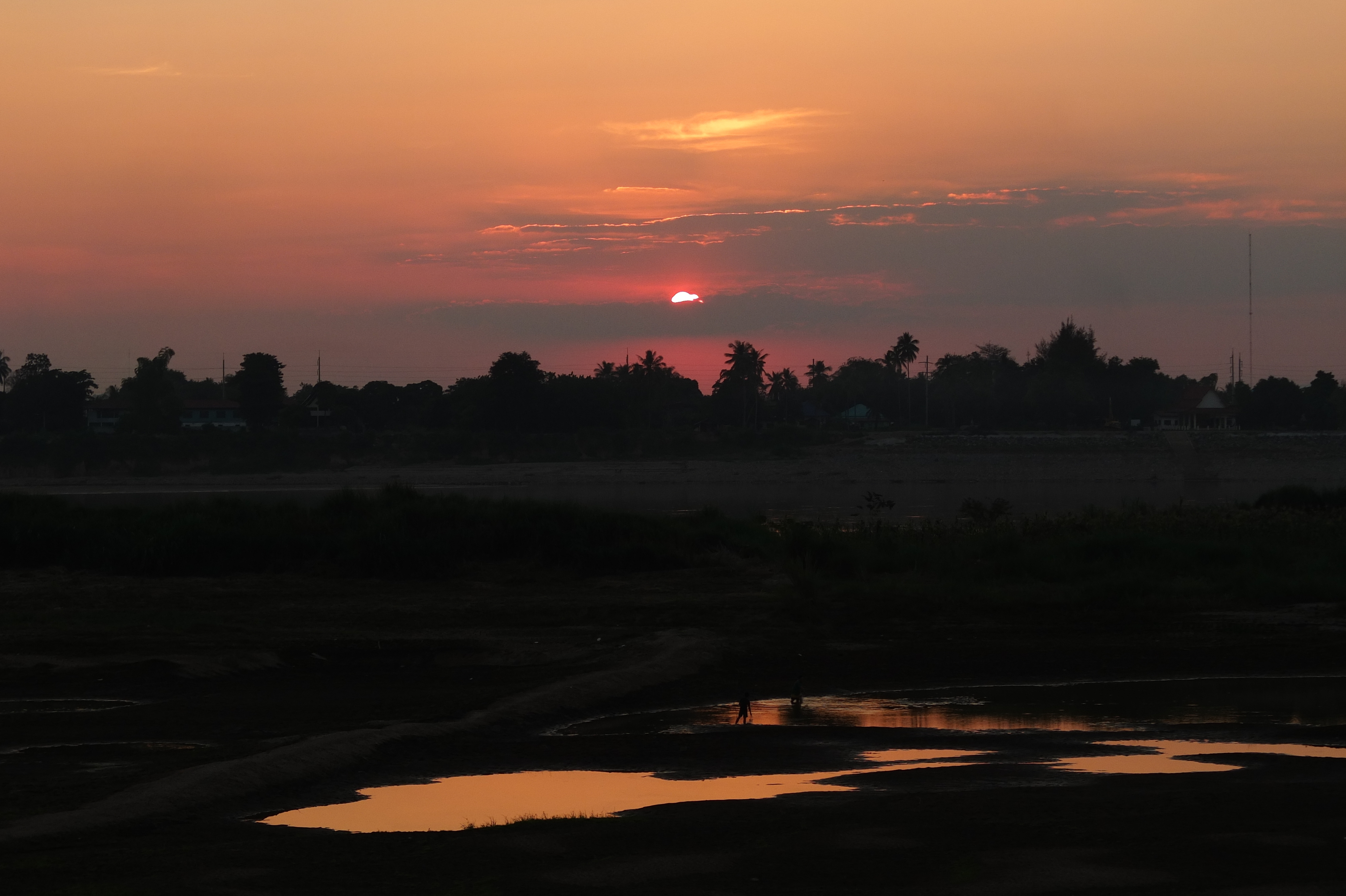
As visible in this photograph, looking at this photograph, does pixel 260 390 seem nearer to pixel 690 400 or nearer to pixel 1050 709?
pixel 690 400

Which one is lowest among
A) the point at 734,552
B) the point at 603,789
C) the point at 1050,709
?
the point at 1050,709

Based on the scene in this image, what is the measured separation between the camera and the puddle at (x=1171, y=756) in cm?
1109

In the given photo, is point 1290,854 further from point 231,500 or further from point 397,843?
point 231,500

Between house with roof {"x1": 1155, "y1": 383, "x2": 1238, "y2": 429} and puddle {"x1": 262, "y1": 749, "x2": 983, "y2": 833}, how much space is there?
118m

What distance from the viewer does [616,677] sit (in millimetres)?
15773

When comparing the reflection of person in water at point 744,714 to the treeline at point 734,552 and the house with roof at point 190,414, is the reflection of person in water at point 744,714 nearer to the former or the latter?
the treeline at point 734,552

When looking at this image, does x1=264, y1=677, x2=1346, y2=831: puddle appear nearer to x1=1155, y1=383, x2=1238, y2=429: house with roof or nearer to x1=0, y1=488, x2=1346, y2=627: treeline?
x1=0, y1=488, x2=1346, y2=627: treeline

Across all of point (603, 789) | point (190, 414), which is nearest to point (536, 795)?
point (603, 789)

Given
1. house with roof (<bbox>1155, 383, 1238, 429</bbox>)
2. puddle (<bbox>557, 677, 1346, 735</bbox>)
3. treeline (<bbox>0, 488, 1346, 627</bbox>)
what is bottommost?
puddle (<bbox>557, 677, 1346, 735</bbox>)

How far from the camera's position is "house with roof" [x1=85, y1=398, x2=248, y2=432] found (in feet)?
411

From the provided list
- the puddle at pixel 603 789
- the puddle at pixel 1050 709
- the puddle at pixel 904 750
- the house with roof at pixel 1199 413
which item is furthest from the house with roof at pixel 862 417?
the puddle at pixel 603 789

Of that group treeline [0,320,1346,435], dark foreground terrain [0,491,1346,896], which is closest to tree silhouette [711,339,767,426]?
treeline [0,320,1346,435]

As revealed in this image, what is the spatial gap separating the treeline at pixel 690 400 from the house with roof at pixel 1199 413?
1900mm

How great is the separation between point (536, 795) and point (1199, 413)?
127458 millimetres
